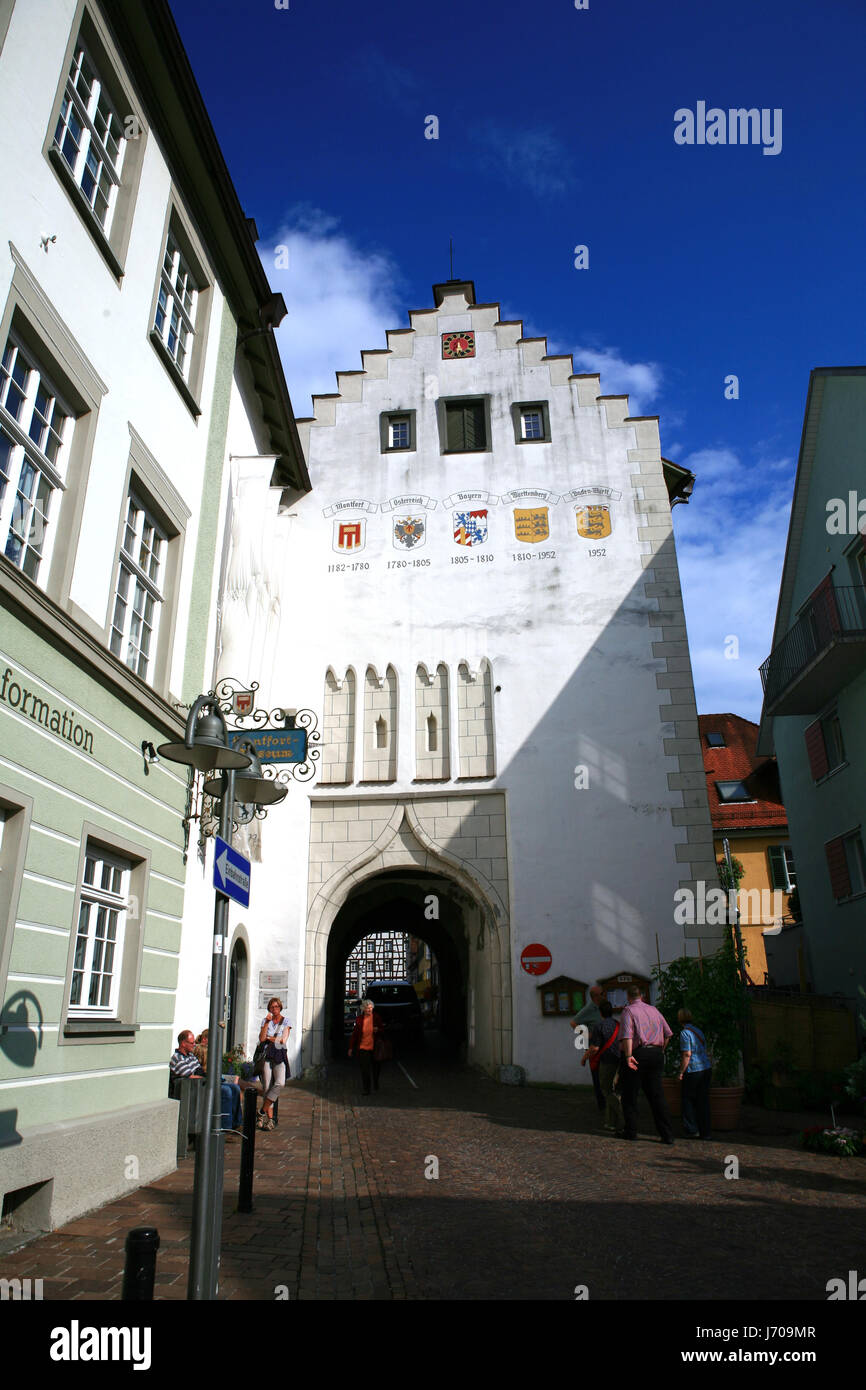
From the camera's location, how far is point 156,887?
365 inches

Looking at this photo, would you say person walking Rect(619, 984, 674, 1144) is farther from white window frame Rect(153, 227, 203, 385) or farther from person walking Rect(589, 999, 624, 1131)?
white window frame Rect(153, 227, 203, 385)

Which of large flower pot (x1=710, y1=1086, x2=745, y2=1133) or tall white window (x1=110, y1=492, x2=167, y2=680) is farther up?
tall white window (x1=110, y1=492, x2=167, y2=680)

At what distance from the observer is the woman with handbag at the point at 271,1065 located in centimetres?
1145

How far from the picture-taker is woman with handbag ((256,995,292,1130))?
11445 millimetres

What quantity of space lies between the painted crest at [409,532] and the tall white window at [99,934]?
1259cm

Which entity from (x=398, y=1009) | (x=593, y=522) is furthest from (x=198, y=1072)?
(x=398, y=1009)

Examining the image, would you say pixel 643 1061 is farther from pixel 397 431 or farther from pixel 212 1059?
pixel 397 431

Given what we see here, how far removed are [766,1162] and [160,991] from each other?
638cm

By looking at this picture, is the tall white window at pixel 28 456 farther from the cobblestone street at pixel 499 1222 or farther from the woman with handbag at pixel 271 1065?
the woman with handbag at pixel 271 1065

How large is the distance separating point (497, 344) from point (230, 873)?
63.8 feet

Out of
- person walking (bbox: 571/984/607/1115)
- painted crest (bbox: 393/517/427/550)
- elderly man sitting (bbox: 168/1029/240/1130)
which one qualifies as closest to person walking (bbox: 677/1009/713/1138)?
person walking (bbox: 571/984/607/1115)

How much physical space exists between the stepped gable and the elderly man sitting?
14638mm
